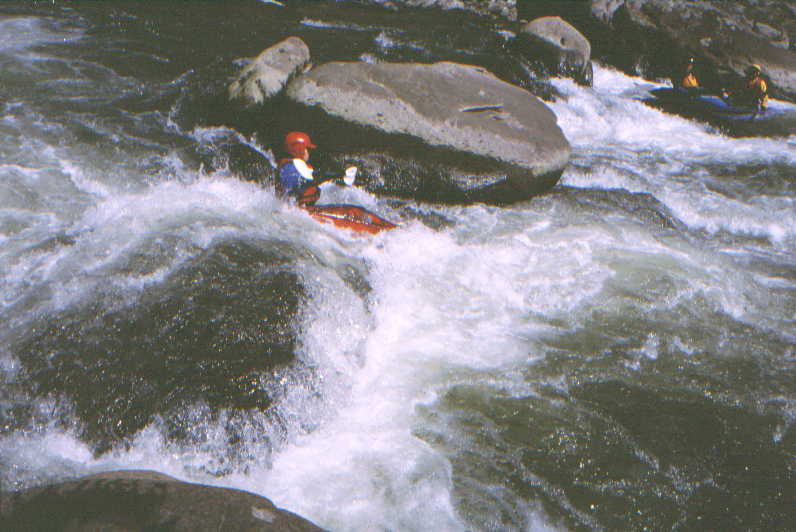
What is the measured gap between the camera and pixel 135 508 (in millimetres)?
2066

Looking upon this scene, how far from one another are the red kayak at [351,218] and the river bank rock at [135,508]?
2.88 metres

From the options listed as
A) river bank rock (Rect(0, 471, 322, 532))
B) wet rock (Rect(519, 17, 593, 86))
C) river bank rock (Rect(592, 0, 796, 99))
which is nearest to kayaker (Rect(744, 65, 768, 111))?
river bank rock (Rect(592, 0, 796, 99))

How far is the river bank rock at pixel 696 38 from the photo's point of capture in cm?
966

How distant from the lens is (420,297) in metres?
4.31

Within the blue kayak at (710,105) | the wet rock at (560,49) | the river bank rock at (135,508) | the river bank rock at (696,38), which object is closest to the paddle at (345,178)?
the river bank rock at (135,508)

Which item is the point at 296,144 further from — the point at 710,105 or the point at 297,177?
the point at 710,105

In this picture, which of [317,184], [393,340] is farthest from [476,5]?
[393,340]

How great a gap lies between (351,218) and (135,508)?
315 centimetres

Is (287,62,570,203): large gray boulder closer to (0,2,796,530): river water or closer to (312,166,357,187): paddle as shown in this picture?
(0,2,796,530): river water

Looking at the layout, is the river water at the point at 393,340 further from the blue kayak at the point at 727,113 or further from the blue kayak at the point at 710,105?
the blue kayak at the point at 710,105

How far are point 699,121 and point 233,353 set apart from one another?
25.9 feet

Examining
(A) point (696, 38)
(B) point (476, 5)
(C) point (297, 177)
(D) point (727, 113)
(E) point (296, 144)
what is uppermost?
(A) point (696, 38)

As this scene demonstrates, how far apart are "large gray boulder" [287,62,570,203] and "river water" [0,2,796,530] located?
0.23 meters

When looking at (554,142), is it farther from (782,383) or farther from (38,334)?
(38,334)
